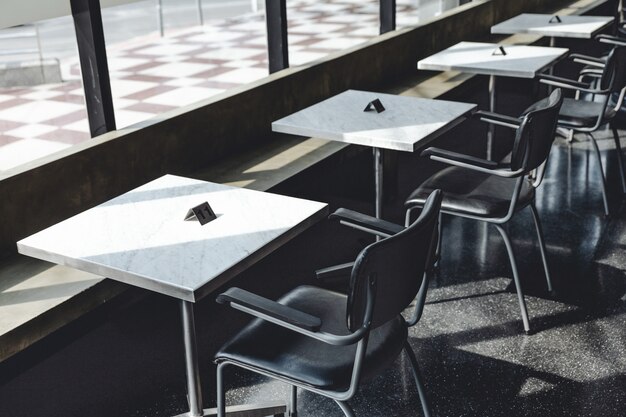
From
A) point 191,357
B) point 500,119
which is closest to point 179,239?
point 191,357

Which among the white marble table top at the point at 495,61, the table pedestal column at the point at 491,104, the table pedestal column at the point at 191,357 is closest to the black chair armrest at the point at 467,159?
Result: the white marble table top at the point at 495,61

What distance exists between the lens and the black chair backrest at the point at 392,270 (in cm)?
164

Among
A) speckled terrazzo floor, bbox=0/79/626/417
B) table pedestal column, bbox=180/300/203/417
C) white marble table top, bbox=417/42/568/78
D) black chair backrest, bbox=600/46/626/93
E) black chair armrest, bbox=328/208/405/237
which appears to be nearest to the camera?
table pedestal column, bbox=180/300/203/417

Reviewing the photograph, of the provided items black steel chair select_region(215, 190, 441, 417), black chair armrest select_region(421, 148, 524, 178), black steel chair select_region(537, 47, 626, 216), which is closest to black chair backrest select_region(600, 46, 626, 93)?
black steel chair select_region(537, 47, 626, 216)

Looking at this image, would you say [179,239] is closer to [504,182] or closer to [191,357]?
[191,357]

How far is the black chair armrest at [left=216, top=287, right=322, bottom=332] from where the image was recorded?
1689mm

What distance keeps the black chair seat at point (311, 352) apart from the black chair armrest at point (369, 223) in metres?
0.27

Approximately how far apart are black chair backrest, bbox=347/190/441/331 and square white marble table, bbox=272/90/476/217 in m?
0.90

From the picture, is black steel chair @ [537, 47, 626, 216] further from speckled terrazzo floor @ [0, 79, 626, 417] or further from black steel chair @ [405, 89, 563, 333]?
black steel chair @ [405, 89, 563, 333]

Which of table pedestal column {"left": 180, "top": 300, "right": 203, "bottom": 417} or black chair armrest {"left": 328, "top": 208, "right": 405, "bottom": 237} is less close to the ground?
black chair armrest {"left": 328, "top": 208, "right": 405, "bottom": 237}

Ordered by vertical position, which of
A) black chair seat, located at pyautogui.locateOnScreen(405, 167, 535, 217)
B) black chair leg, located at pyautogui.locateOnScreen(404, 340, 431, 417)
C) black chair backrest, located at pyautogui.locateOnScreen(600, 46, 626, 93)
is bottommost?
black chair leg, located at pyautogui.locateOnScreen(404, 340, 431, 417)

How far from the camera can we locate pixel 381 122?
2939 millimetres

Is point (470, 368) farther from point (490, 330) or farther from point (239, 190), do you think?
point (239, 190)

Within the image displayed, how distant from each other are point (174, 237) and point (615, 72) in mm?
2643
